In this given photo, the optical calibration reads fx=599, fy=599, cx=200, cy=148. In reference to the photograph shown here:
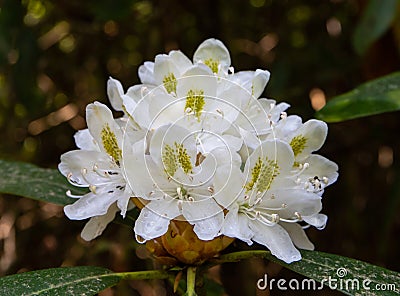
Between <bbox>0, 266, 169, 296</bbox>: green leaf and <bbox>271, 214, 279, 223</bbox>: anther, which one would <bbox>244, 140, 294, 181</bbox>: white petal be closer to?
<bbox>271, 214, 279, 223</bbox>: anther

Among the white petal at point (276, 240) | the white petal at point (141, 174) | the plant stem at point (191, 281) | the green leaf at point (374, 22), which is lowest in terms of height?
the plant stem at point (191, 281)

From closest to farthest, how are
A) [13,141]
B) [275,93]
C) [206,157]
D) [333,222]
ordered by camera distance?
[206,157] → [275,93] → [333,222] → [13,141]

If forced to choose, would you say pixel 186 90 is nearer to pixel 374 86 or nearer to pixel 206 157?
pixel 206 157

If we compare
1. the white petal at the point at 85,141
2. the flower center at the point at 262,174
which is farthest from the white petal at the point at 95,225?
the flower center at the point at 262,174

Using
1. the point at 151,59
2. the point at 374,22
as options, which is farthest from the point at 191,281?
the point at 151,59

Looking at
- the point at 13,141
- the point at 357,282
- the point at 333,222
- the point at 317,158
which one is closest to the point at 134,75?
the point at 13,141

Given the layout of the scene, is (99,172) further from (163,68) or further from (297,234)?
(297,234)

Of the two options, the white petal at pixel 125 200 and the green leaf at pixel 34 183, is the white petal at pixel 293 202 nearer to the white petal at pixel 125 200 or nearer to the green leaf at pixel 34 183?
the white petal at pixel 125 200

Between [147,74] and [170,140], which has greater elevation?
[147,74]
